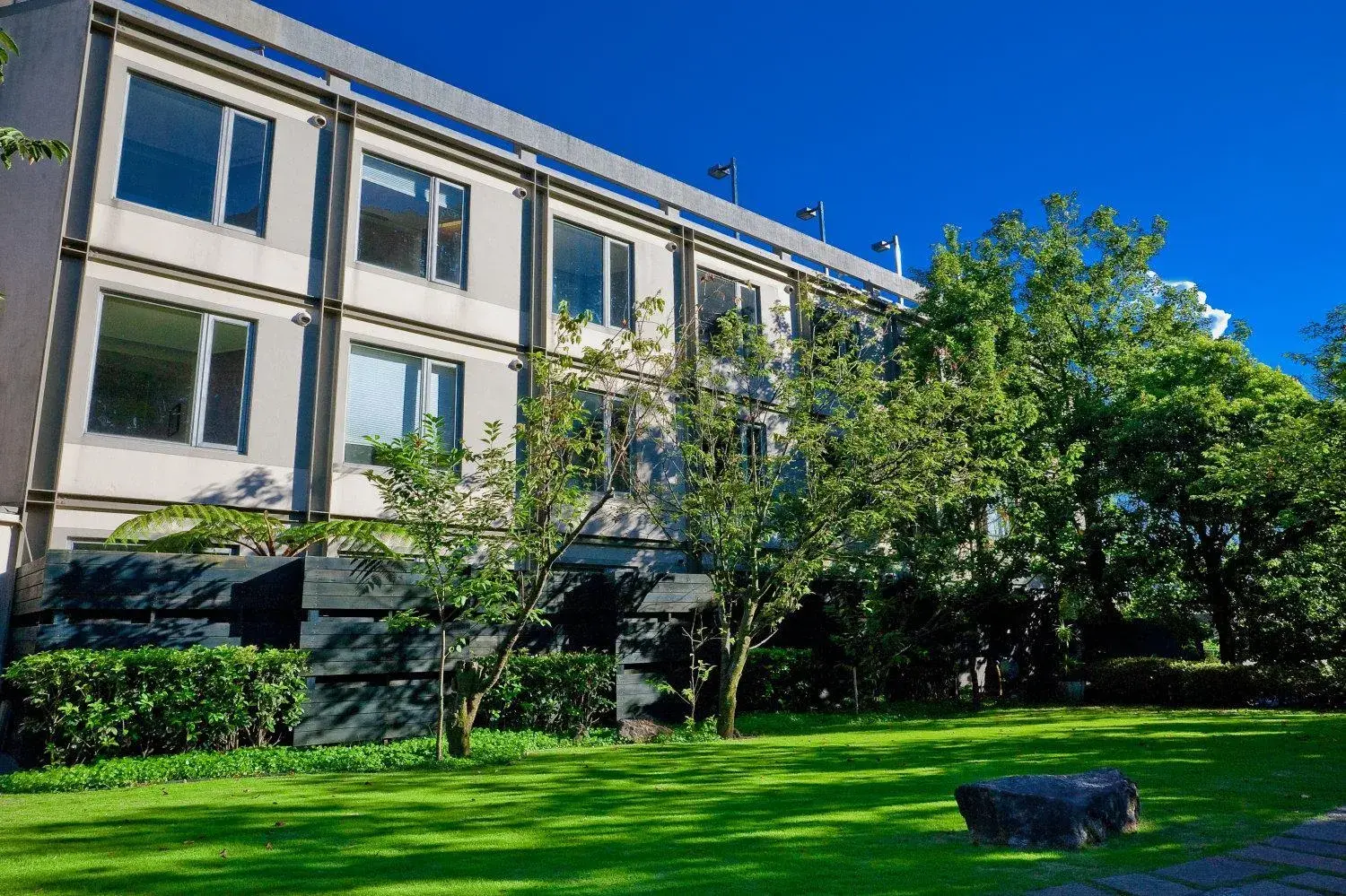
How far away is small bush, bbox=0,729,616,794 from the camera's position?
823 centimetres

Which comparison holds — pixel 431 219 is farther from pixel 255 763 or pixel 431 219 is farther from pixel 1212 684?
→ pixel 1212 684

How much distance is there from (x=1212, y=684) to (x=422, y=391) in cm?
1621

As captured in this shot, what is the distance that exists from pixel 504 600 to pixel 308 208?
319 inches

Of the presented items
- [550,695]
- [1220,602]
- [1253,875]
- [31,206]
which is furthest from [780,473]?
[1220,602]

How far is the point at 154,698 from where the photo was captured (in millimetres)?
9250

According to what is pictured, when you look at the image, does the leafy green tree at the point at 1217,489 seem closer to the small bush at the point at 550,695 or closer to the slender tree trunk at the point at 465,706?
the small bush at the point at 550,695

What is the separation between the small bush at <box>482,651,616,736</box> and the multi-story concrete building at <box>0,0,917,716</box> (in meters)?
4.34

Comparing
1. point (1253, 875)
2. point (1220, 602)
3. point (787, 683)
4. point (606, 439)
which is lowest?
point (1253, 875)

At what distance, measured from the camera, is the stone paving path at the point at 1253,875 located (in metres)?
4.39

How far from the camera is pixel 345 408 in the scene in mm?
14773

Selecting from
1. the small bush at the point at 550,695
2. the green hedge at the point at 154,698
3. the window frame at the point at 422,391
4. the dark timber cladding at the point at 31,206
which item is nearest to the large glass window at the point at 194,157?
the dark timber cladding at the point at 31,206

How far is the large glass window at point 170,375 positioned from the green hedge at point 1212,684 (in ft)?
58.5

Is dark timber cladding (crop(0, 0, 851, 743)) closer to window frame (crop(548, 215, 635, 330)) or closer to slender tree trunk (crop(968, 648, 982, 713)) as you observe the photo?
window frame (crop(548, 215, 635, 330))

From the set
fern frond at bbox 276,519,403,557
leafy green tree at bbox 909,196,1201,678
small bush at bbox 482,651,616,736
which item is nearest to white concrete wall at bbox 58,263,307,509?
fern frond at bbox 276,519,403,557
